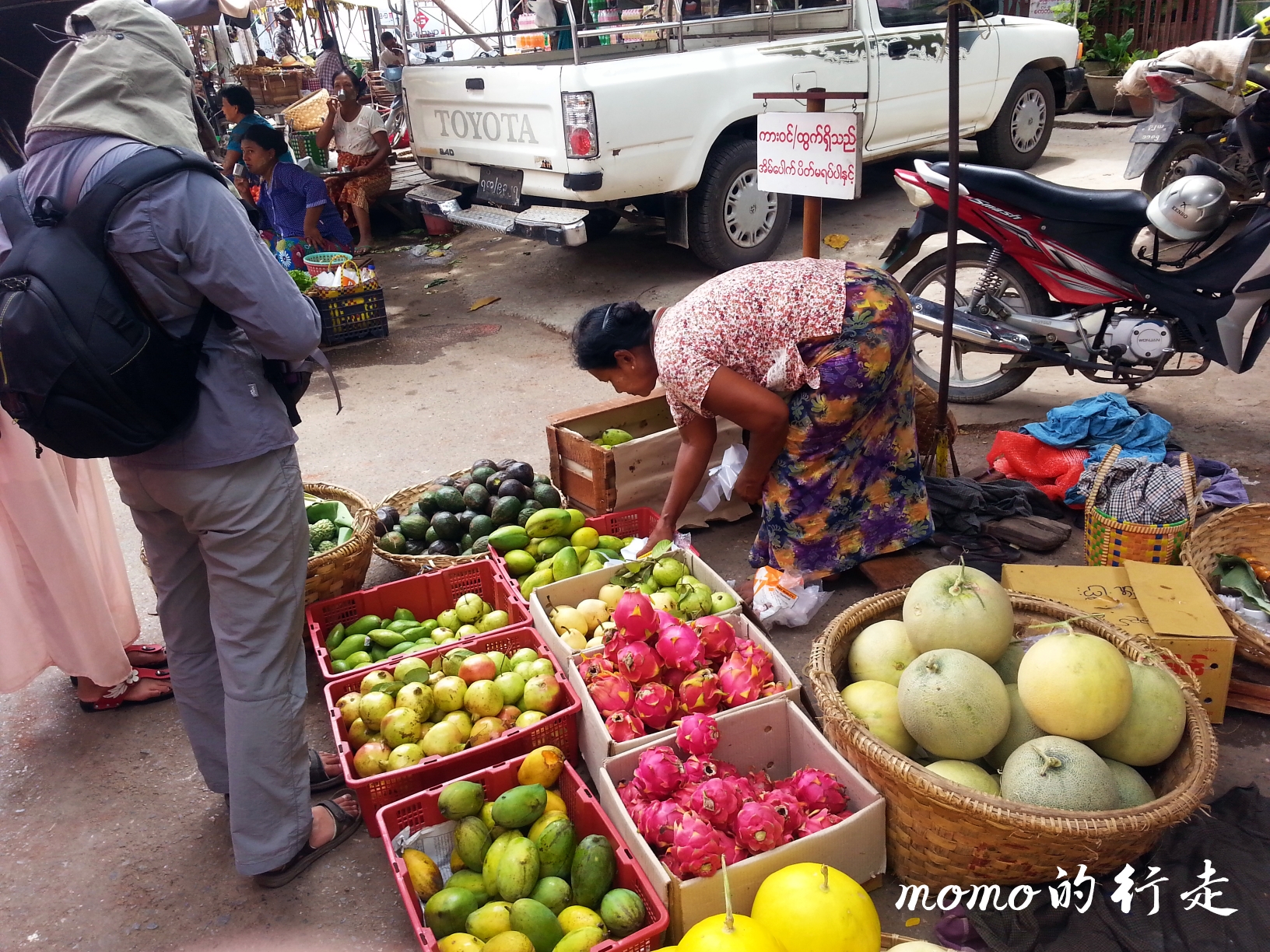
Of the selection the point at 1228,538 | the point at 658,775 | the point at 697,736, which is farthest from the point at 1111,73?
the point at 658,775

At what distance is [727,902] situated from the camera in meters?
1.61

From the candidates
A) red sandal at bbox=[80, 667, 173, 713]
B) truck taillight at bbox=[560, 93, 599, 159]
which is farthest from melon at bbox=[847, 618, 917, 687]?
truck taillight at bbox=[560, 93, 599, 159]

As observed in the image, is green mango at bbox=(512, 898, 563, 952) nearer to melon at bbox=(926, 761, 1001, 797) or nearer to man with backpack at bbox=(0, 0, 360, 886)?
man with backpack at bbox=(0, 0, 360, 886)

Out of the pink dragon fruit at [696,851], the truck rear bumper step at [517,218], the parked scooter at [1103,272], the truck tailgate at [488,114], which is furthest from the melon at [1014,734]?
the truck tailgate at [488,114]

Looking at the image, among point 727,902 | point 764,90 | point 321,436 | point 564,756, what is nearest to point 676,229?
point 764,90

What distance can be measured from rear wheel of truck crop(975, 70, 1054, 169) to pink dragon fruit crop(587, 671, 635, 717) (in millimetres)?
8109

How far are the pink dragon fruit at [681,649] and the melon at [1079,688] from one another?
871 millimetres

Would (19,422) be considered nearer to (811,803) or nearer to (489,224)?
(811,803)

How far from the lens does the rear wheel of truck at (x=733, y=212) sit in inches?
268

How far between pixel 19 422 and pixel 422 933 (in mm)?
1376

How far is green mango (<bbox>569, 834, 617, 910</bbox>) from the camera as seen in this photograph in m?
2.12

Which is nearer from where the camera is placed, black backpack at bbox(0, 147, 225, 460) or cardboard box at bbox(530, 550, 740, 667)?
black backpack at bbox(0, 147, 225, 460)

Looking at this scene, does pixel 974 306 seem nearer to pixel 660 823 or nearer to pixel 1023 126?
pixel 660 823

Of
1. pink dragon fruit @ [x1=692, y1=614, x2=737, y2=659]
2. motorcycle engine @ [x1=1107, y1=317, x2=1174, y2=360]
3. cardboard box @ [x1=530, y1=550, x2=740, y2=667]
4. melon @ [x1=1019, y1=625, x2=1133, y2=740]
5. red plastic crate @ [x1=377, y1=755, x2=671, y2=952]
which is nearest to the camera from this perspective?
red plastic crate @ [x1=377, y1=755, x2=671, y2=952]
